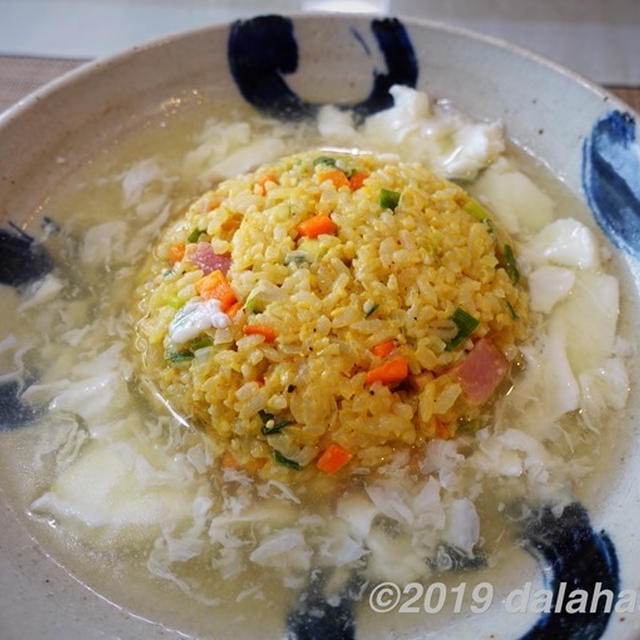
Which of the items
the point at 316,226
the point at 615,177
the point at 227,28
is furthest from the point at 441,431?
the point at 227,28

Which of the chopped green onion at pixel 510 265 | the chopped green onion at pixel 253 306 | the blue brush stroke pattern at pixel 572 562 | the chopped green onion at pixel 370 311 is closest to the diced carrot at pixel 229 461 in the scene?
the chopped green onion at pixel 253 306

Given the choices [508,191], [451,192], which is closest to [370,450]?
[451,192]

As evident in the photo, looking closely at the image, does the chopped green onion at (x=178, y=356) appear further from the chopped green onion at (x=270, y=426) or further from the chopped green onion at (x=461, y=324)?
the chopped green onion at (x=461, y=324)

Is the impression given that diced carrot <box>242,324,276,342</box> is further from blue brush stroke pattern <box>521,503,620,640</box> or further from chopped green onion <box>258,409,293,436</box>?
blue brush stroke pattern <box>521,503,620,640</box>

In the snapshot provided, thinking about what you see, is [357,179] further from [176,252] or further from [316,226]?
[176,252]

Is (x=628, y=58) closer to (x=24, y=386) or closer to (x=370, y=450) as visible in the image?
(x=370, y=450)

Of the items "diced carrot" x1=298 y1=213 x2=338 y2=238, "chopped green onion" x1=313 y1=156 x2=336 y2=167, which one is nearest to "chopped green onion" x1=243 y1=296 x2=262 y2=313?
"diced carrot" x1=298 y1=213 x2=338 y2=238
